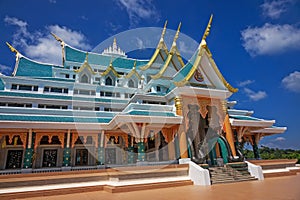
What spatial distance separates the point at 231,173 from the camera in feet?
30.5

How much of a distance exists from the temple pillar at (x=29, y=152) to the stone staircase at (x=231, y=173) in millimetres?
9390

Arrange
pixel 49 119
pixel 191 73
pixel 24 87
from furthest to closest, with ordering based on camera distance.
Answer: pixel 24 87 < pixel 191 73 < pixel 49 119

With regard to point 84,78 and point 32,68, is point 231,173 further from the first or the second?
point 32,68

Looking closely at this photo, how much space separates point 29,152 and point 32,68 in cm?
1003

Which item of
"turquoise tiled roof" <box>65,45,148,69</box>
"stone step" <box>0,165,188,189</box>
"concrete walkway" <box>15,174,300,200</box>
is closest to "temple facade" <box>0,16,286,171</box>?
"stone step" <box>0,165,188,189</box>

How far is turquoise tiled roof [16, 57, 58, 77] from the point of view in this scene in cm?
1631

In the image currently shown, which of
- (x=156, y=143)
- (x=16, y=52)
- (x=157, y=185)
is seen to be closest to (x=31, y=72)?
(x=16, y=52)

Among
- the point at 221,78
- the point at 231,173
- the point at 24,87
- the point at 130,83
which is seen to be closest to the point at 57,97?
the point at 24,87

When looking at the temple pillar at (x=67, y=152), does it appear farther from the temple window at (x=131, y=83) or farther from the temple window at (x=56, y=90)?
the temple window at (x=131, y=83)

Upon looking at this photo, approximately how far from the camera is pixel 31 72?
1655cm

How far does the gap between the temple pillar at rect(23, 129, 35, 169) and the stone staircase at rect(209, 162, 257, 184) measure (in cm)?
939

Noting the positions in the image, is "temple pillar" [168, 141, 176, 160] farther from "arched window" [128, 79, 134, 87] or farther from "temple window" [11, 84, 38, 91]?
"temple window" [11, 84, 38, 91]

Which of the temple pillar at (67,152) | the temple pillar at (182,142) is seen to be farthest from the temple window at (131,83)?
the temple pillar at (67,152)

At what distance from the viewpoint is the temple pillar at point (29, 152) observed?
391 inches
